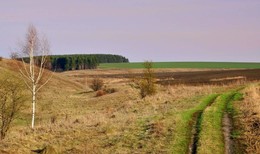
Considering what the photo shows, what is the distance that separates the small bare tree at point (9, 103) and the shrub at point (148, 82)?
17.3m

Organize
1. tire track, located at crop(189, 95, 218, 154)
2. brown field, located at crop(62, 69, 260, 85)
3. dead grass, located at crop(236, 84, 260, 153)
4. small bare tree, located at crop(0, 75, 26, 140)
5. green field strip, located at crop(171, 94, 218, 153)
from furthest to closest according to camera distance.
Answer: brown field, located at crop(62, 69, 260, 85) → small bare tree, located at crop(0, 75, 26, 140) → green field strip, located at crop(171, 94, 218, 153) → tire track, located at crop(189, 95, 218, 154) → dead grass, located at crop(236, 84, 260, 153)

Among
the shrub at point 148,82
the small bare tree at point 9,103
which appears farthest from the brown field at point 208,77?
the small bare tree at point 9,103

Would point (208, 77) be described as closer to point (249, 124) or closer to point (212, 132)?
point (249, 124)

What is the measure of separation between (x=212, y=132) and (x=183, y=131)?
1.88 m

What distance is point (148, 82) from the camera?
5047 centimetres

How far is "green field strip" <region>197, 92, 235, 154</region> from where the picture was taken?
18.9 m

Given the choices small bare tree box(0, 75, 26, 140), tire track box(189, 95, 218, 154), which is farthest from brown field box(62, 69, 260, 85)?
tire track box(189, 95, 218, 154)

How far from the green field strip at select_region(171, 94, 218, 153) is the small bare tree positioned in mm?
18122

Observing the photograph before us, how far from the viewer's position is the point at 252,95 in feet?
115

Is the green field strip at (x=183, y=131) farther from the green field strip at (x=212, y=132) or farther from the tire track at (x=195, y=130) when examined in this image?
the green field strip at (x=212, y=132)

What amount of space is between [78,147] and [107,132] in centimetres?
329

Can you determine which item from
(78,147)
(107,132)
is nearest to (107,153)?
(78,147)

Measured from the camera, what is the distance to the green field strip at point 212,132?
18.9 m

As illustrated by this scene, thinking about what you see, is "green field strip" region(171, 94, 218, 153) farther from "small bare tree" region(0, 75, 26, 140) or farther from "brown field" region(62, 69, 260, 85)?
"brown field" region(62, 69, 260, 85)
